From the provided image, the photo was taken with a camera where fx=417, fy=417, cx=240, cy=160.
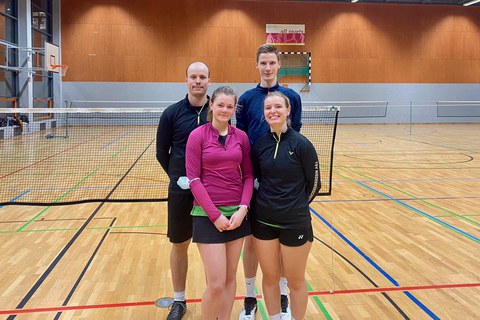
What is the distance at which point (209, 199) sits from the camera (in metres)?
2.60

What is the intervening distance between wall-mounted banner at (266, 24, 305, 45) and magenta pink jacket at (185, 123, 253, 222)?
21594 mm

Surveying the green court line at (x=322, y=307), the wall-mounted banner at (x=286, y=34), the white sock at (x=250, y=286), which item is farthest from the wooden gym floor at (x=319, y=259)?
the wall-mounted banner at (x=286, y=34)

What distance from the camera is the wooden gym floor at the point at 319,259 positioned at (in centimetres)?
354

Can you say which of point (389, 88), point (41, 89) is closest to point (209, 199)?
point (41, 89)

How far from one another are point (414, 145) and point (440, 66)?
12.0 meters

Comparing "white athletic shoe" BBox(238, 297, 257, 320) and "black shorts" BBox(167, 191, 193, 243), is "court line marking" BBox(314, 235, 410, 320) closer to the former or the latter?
"white athletic shoe" BBox(238, 297, 257, 320)

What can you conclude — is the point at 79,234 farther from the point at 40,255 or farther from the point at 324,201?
the point at 324,201

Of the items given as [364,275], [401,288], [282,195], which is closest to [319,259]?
[364,275]

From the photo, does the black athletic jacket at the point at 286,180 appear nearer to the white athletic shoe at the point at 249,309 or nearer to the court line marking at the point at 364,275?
the white athletic shoe at the point at 249,309

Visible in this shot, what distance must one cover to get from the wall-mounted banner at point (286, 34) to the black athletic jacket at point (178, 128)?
69.3 ft

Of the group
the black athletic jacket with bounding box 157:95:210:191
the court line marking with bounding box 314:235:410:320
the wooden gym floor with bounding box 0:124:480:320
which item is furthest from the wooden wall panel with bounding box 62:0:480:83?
the black athletic jacket with bounding box 157:95:210:191

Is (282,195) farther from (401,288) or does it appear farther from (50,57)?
(50,57)

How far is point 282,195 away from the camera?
8.84 ft

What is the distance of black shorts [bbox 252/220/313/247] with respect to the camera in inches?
106
